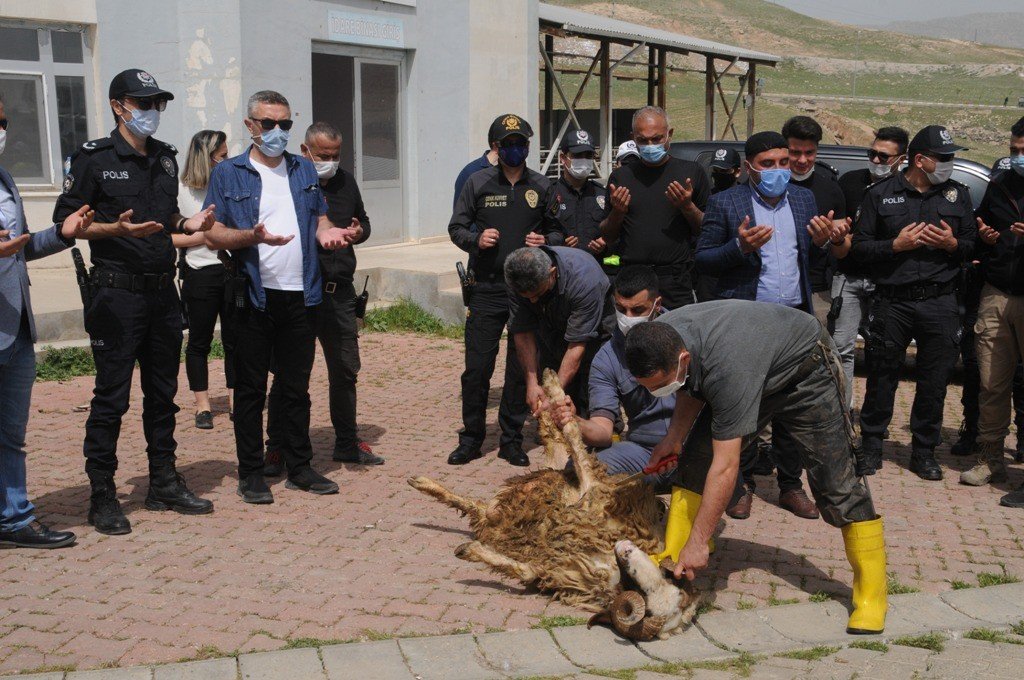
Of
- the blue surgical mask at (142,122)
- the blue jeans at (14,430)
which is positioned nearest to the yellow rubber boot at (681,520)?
the blue jeans at (14,430)

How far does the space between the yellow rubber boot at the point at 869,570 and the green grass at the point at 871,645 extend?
0.11m

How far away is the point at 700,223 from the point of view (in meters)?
7.08

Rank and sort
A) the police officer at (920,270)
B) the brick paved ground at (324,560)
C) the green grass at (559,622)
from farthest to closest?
the police officer at (920,270) < the green grass at (559,622) < the brick paved ground at (324,560)

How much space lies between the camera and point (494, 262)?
7.33m

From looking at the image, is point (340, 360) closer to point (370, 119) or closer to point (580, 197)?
point (580, 197)

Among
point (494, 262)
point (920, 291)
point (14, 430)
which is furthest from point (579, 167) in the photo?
point (14, 430)

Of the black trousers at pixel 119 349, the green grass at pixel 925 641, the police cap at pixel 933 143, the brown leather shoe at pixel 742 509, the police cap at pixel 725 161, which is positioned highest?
the police cap at pixel 933 143

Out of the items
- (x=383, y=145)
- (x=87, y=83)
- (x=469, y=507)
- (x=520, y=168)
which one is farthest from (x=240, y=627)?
(x=383, y=145)

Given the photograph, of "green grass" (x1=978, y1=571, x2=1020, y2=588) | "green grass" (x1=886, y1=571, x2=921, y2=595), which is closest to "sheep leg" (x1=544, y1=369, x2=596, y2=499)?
"green grass" (x1=886, y1=571, x2=921, y2=595)

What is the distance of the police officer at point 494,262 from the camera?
7.32 m

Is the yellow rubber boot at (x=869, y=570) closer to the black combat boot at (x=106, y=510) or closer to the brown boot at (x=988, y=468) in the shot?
the brown boot at (x=988, y=468)

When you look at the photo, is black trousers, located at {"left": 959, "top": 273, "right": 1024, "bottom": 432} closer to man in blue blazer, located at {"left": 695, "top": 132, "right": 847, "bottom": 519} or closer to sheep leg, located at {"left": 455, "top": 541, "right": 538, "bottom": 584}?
man in blue blazer, located at {"left": 695, "top": 132, "right": 847, "bottom": 519}

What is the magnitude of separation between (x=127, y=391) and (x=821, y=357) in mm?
3720

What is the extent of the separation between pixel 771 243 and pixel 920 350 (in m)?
1.56
